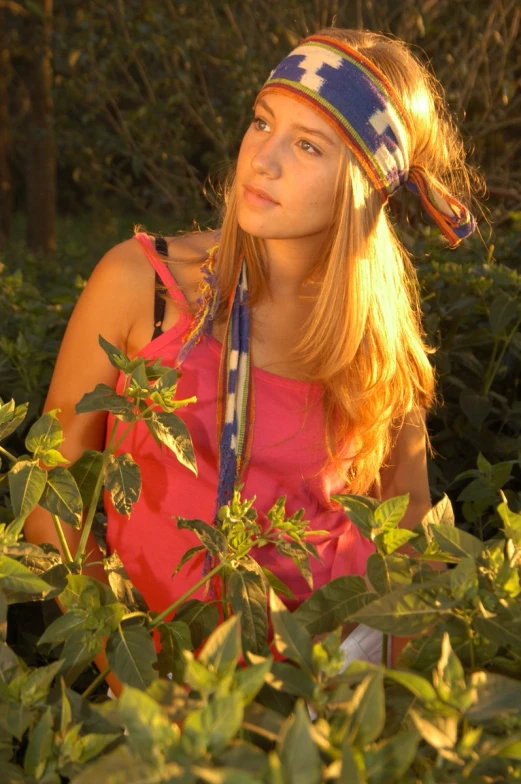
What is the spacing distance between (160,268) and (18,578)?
4.51 ft

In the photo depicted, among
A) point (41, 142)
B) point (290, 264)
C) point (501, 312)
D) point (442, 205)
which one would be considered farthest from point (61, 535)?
point (41, 142)

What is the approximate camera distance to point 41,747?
40.9 inches

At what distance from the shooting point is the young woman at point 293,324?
232cm

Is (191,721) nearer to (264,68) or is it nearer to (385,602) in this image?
(385,602)

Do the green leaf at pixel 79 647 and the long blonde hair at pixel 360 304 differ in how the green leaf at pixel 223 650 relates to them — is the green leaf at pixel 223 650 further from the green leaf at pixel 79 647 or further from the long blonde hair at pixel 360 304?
the long blonde hair at pixel 360 304

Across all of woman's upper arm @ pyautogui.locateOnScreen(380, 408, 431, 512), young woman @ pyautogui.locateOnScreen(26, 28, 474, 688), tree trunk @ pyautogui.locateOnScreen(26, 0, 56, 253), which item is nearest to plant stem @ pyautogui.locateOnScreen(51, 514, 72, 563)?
young woman @ pyautogui.locateOnScreen(26, 28, 474, 688)

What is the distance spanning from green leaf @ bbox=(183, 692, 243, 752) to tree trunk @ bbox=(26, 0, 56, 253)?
740 centimetres

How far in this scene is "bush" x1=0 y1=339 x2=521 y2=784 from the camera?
87cm

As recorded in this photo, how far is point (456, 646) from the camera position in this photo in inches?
46.1

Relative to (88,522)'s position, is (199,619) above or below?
below

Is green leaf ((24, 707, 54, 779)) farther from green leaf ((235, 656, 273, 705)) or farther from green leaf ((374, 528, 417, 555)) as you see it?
green leaf ((374, 528, 417, 555))

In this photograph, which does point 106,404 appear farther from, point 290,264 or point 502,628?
point 290,264

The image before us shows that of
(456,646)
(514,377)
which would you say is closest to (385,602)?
(456,646)

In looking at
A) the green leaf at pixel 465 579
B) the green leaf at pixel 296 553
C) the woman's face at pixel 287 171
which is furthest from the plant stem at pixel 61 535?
the woman's face at pixel 287 171
